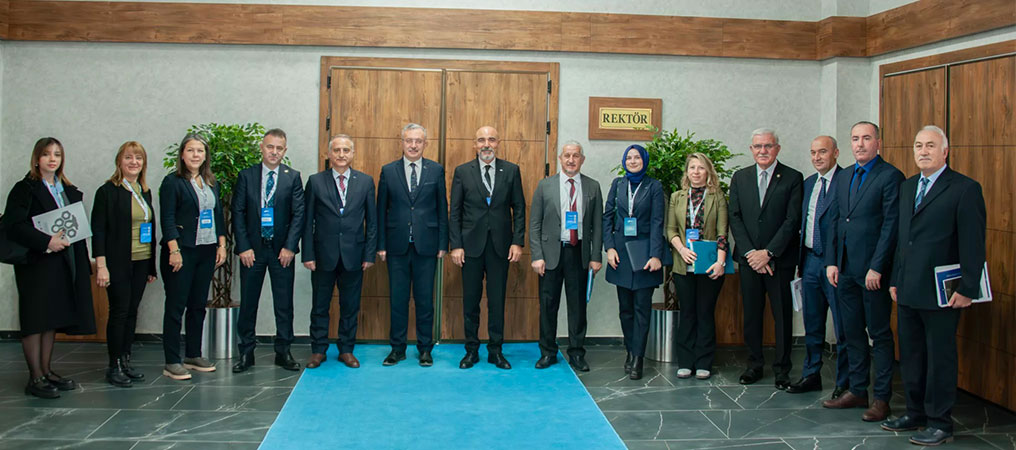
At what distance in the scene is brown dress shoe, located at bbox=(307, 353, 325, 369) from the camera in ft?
17.6

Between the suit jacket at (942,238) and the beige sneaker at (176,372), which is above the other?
the suit jacket at (942,238)

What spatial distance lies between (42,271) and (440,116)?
3.01 m

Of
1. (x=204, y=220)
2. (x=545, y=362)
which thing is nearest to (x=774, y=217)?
(x=545, y=362)

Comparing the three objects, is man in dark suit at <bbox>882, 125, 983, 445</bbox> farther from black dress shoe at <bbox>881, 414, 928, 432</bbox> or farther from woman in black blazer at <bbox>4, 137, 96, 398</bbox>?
woman in black blazer at <bbox>4, 137, 96, 398</bbox>

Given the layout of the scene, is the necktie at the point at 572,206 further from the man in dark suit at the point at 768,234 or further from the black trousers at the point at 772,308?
the black trousers at the point at 772,308

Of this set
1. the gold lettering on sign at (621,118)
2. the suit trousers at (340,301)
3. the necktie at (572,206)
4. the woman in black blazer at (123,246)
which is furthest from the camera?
the gold lettering on sign at (621,118)

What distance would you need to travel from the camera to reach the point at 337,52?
6.18 m

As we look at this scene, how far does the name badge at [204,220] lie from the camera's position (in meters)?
4.93

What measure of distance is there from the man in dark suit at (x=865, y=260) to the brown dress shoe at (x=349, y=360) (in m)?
3.13

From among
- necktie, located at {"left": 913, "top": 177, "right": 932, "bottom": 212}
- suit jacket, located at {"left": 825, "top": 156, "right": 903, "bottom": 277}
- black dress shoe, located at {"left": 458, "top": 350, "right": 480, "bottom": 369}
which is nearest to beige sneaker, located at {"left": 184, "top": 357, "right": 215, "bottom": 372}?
black dress shoe, located at {"left": 458, "top": 350, "right": 480, "bottom": 369}

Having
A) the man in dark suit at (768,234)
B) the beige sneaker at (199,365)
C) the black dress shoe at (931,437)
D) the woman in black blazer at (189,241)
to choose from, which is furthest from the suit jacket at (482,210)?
the black dress shoe at (931,437)

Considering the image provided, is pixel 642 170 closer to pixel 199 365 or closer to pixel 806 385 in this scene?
pixel 806 385

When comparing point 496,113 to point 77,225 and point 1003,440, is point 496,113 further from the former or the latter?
point 1003,440

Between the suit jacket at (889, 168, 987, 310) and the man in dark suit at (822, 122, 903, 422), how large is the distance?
10.4 inches
